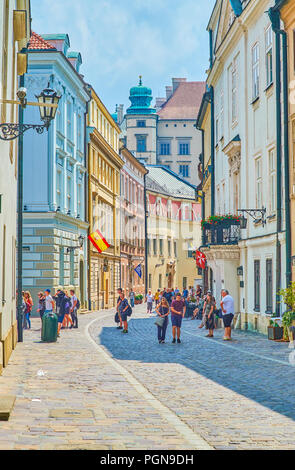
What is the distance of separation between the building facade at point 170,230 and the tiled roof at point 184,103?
39.2 feet

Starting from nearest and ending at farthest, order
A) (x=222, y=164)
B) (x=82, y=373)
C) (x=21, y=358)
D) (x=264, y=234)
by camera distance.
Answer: (x=82, y=373) < (x=21, y=358) < (x=264, y=234) < (x=222, y=164)

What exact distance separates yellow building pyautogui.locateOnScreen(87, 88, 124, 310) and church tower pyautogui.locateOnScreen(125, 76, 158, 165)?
36.2 m

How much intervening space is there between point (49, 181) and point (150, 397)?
2721 centimetres

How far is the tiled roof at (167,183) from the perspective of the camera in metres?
84.2

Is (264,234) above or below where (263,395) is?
above

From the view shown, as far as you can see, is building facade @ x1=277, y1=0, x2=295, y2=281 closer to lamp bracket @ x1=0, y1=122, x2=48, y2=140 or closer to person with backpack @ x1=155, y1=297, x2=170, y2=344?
person with backpack @ x1=155, y1=297, x2=170, y2=344

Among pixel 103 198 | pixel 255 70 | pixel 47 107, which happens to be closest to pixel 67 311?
pixel 255 70

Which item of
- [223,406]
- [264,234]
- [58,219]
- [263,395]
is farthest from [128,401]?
[58,219]

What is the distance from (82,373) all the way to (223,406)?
4724 mm

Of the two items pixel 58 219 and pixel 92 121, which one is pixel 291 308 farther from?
pixel 92 121

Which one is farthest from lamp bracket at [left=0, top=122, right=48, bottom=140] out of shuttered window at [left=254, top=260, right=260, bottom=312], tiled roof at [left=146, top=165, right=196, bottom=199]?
tiled roof at [left=146, top=165, right=196, bottom=199]

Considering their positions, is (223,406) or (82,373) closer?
(223,406)

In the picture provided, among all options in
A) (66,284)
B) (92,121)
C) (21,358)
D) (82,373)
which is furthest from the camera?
(92,121)

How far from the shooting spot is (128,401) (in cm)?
1127
